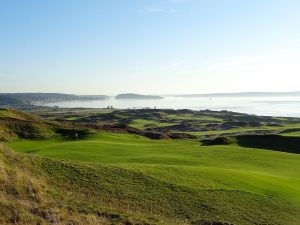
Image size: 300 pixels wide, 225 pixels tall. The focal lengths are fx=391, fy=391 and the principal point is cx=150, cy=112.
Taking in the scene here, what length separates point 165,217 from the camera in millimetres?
15859

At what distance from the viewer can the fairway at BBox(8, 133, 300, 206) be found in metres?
21.2

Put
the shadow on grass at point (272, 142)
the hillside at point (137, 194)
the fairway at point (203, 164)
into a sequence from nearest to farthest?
the hillside at point (137, 194)
the fairway at point (203, 164)
the shadow on grass at point (272, 142)

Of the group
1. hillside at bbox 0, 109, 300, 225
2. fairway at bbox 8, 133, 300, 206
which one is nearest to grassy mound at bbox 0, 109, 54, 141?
fairway at bbox 8, 133, 300, 206

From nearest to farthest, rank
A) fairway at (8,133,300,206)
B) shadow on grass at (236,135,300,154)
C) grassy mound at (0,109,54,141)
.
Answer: fairway at (8,133,300,206)
grassy mound at (0,109,54,141)
shadow on grass at (236,135,300,154)

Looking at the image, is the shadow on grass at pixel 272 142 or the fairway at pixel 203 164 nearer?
the fairway at pixel 203 164

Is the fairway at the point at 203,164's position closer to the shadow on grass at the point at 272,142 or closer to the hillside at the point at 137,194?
the hillside at the point at 137,194

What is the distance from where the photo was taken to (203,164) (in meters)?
28.5

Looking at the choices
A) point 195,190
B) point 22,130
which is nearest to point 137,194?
point 195,190

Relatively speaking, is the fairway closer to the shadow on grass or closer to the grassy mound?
→ the grassy mound

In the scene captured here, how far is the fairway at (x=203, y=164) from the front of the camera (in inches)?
834

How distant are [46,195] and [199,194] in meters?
7.43

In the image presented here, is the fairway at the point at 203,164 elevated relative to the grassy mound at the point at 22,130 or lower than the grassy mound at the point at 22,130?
lower

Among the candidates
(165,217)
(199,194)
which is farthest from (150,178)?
(165,217)

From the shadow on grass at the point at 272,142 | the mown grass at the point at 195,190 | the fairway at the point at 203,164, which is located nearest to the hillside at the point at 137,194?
the mown grass at the point at 195,190
